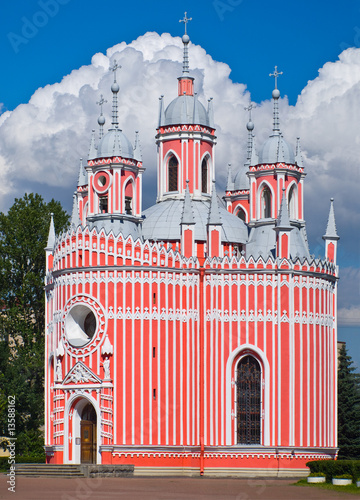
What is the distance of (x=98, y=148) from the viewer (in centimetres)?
6444

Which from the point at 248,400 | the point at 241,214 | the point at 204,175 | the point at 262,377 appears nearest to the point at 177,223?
the point at 204,175

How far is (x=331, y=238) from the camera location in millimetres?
64812

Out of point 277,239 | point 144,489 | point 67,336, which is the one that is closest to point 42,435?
point 67,336

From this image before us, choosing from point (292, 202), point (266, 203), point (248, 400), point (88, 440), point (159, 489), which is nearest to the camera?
point (159, 489)

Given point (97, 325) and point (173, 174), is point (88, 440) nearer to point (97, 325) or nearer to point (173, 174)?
point (97, 325)

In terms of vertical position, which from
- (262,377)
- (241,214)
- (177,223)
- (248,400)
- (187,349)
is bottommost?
(248,400)

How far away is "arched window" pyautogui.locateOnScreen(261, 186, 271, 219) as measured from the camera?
65.9 m

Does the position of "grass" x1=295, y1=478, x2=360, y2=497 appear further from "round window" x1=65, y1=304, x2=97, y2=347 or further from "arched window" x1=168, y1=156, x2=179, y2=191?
"arched window" x1=168, y1=156, x2=179, y2=191

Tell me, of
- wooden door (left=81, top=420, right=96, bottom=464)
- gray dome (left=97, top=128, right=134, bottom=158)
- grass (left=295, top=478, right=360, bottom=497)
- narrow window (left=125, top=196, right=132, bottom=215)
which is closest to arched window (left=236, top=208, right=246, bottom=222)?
narrow window (left=125, top=196, right=132, bottom=215)

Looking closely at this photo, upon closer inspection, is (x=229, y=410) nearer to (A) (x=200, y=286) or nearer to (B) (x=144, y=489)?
(A) (x=200, y=286)

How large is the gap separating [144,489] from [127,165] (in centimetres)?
2258

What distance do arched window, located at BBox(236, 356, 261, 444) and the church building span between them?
0.06 meters

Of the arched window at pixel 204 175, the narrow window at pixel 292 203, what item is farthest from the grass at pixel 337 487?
the arched window at pixel 204 175

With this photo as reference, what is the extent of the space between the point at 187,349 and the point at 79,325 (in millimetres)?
6242
